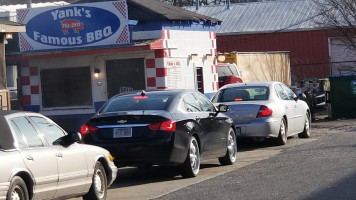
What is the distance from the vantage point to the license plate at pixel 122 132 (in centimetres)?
1296

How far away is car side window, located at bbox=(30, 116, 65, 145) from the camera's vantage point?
33.9 ft

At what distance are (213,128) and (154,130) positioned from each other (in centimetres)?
184

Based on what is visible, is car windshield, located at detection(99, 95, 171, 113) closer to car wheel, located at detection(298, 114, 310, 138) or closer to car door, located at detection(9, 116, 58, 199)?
car door, located at detection(9, 116, 58, 199)

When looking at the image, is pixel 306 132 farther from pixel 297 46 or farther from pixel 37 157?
pixel 297 46

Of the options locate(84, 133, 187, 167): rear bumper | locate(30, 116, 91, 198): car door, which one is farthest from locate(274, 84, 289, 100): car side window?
locate(30, 116, 91, 198): car door

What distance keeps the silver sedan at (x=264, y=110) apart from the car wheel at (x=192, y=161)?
4205mm

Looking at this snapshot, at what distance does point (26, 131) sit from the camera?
391 inches

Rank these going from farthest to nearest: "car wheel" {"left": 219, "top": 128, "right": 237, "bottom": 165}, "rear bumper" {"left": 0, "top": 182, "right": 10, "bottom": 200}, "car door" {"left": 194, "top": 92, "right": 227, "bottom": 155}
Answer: "car wheel" {"left": 219, "top": 128, "right": 237, "bottom": 165}
"car door" {"left": 194, "top": 92, "right": 227, "bottom": 155}
"rear bumper" {"left": 0, "top": 182, "right": 10, "bottom": 200}

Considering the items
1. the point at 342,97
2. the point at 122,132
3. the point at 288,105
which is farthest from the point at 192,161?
the point at 342,97

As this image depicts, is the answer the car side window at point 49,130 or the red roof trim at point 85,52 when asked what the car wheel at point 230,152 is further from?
the red roof trim at point 85,52

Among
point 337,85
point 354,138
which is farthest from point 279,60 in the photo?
point 354,138

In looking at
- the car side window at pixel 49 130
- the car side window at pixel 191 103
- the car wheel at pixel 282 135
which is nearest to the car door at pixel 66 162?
the car side window at pixel 49 130

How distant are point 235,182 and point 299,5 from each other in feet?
126

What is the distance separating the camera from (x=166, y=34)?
21.9m
